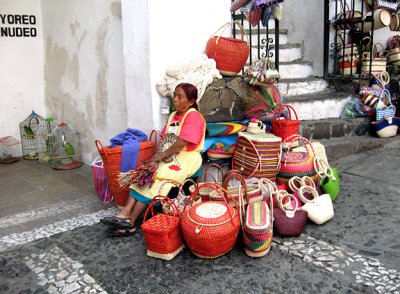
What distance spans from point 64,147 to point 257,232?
12.1 ft

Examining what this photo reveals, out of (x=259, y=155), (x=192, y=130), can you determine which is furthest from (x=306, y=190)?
(x=192, y=130)

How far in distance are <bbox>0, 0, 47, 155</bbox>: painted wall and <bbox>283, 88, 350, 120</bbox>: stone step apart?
12.3 ft

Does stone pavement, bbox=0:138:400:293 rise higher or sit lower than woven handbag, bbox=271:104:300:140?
lower

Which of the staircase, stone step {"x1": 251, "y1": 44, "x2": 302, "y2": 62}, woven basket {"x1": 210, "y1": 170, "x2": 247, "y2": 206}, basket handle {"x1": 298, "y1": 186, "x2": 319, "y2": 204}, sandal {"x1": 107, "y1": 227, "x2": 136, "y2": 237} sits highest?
stone step {"x1": 251, "y1": 44, "x2": 302, "y2": 62}

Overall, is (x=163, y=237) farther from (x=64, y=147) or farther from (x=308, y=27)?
(x=308, y=27)

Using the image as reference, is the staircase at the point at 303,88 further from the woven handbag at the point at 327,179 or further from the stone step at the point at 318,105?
the woven handbag at the point at 327,179

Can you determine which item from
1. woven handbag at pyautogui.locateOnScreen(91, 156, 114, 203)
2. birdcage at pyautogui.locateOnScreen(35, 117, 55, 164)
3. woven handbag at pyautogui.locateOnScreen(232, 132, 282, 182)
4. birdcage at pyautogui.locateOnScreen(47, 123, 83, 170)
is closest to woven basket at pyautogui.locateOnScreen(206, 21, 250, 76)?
woven handbag at pyautogui.locateOnScreen(232, 132, 282, 182)

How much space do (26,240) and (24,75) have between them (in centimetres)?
370

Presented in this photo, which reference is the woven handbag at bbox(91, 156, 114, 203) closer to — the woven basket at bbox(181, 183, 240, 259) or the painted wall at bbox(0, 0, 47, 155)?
the woven basket at bbox(181, 183, 240, 259)

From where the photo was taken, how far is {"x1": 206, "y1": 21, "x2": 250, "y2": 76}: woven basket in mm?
4160

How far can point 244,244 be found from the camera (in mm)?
2904

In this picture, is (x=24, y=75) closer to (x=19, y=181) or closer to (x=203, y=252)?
(x=19, y=181)

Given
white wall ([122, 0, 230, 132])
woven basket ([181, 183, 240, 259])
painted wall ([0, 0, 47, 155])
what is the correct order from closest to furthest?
1. woven basket ([181, 183, 240, 259])
2. white wall ([122, 0, 230, 132])
3. painted wall ([0, 0, 47, 155])

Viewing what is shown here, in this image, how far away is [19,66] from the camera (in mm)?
6227
